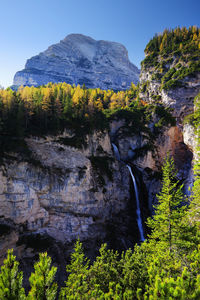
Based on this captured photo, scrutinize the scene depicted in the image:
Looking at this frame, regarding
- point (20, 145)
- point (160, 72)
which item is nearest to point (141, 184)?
point (20, 145)

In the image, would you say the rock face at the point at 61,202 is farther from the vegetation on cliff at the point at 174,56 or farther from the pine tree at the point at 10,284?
the vegetation on cliff at the point at 174,56

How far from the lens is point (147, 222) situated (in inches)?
1180

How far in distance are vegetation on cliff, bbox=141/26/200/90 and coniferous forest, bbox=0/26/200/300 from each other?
366 mm

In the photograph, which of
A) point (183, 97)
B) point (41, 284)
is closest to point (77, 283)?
point (41, 284)

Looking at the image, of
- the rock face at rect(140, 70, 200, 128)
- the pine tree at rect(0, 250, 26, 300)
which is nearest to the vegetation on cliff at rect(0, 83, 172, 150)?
the rock face at rect(140, 70, 200, 128)

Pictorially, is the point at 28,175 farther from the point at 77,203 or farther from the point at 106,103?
the point at 106,103

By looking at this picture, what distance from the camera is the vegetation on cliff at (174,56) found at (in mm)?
56469

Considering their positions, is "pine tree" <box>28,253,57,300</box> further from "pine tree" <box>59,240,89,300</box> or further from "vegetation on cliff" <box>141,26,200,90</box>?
"vegetation on cliff" <box>141,26,200,90</box>

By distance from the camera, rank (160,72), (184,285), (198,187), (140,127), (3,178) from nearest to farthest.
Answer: (184,285) < (198,187) < (3,178) < (140,127) < (160,72)

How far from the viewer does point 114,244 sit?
30938 millimetres

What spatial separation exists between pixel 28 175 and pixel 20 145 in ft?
20.9

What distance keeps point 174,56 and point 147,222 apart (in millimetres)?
67906

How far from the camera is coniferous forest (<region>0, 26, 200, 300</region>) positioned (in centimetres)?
621

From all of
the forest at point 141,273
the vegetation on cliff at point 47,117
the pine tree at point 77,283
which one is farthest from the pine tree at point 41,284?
the vegetation on cliff at point 47,117
